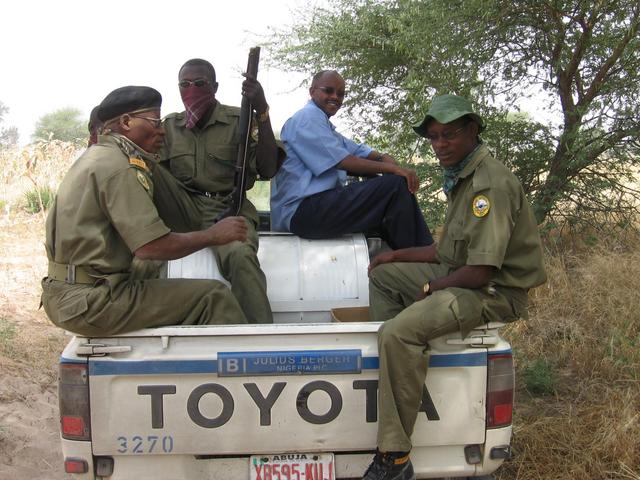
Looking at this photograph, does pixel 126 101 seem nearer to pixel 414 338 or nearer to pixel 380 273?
pixel 380 273

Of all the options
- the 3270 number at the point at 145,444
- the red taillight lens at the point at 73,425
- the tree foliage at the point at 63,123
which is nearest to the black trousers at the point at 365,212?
the 3270 number at the point at 145,444

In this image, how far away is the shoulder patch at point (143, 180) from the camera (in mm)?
2740

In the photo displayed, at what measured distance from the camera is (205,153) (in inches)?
150

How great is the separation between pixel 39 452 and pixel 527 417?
275 cm

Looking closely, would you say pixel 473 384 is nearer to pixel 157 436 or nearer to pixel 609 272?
pixel 157 436

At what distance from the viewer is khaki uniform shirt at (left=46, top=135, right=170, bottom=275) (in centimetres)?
265

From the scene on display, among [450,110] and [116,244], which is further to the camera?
[450,110]

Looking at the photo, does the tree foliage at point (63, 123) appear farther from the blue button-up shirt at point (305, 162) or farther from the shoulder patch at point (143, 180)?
the shoulder patch at point (143, 180)

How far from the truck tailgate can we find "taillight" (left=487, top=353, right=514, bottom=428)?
3cm

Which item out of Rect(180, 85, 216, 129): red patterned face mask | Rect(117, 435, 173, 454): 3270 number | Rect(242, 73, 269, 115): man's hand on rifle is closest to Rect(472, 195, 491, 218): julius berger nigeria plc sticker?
Rect(242, 73, 269, 115): man's hand on rifle

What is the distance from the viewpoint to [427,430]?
2.66 metres

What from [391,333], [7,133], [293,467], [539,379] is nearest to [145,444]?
[293,467]

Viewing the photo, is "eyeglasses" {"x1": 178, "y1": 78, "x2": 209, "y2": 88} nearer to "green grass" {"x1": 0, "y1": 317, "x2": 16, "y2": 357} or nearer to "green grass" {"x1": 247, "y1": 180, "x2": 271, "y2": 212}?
"green grass" {"x1": 247, "y1": 180, "x2": 271, "y2": 212}

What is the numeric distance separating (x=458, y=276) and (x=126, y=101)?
1528 millimetres
